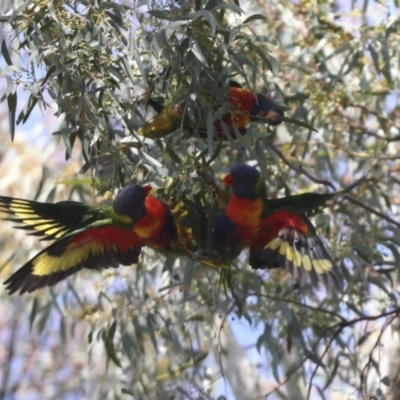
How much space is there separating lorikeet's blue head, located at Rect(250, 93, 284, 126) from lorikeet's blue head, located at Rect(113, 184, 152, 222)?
0.41 m

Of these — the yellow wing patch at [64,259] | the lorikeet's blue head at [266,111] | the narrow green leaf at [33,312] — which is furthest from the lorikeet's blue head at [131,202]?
the narrow green leaf at [33,312]

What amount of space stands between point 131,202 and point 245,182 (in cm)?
26

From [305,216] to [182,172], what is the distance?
296 millimetres

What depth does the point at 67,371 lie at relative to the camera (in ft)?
16.0

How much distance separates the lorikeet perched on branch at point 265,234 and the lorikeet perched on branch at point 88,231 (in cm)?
12

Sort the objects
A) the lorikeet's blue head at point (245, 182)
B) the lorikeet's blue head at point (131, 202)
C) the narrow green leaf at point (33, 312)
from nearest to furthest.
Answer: the lorikeet's blue head at point (131, 202), the lorikeet's blue head at point (245, 182), the narrow green leaf at point (33, 312)

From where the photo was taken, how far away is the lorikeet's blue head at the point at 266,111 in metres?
2.05

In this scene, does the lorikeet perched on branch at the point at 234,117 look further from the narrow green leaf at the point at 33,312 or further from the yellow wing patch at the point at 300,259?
the narrow green leaf at the point at 33,312

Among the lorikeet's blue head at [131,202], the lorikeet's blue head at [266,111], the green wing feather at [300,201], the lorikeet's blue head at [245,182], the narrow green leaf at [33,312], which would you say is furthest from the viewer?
the narrow green leaf at [33,312]

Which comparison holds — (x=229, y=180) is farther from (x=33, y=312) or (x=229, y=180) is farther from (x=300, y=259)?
(x=33, y=312)

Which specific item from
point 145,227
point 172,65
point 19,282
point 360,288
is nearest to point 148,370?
point 360,288

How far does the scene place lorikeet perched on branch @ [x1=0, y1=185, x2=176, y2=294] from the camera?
5.81 feet

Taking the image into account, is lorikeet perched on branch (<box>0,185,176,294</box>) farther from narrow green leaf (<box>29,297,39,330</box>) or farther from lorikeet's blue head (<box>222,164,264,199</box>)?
narrow green leaf (<box>29,297,39,330</box>)

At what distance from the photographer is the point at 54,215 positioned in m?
1.87
